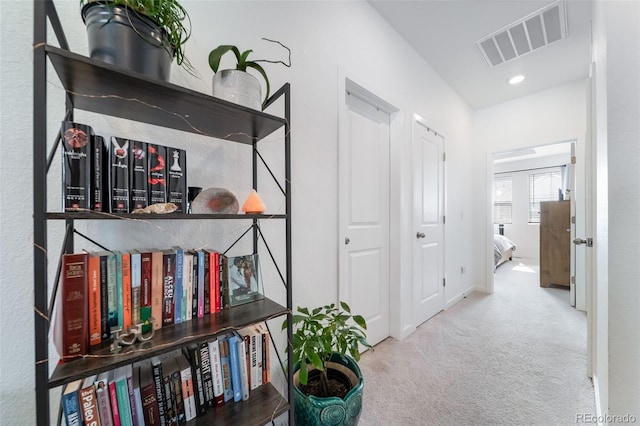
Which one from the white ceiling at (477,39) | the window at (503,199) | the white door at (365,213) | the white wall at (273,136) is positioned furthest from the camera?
the window at (503,199)

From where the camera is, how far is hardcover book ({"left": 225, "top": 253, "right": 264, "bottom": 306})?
3.05 feet

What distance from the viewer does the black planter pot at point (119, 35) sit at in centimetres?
60

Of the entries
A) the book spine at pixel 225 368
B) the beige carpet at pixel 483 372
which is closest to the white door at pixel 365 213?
the beige carpet at pixel 483 372

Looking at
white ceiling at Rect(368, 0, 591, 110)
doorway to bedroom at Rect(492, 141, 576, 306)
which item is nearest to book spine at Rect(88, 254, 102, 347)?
white ceiling at Rect(368, 0, 591, 110)

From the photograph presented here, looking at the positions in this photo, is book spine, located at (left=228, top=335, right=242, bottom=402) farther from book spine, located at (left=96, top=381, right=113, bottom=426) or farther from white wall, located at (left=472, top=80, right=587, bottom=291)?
white wall, located at (left=472, top=80, right=587, bottom=291)

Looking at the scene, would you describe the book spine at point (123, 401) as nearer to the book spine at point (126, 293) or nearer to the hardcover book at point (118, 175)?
the book spine at point (126, 293)

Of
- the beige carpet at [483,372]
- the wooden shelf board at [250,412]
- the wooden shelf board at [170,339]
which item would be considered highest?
the wooden shelf board at [170,339]

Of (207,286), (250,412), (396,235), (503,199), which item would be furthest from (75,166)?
(503,199)

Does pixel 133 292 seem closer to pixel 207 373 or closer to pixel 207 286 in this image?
pixel 207 286

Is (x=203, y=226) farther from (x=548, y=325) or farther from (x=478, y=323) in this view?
(x=548, y=325)

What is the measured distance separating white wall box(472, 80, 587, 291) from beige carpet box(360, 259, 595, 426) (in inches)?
48.6

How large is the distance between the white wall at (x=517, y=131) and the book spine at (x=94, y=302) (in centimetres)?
405

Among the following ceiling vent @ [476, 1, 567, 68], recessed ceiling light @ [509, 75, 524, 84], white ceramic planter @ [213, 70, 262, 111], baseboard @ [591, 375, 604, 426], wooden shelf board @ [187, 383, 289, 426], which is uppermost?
ceiling vent @ [476, 1, 567, 68]

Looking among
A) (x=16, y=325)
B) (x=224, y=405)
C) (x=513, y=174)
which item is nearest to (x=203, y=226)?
(x=16, y=325)
